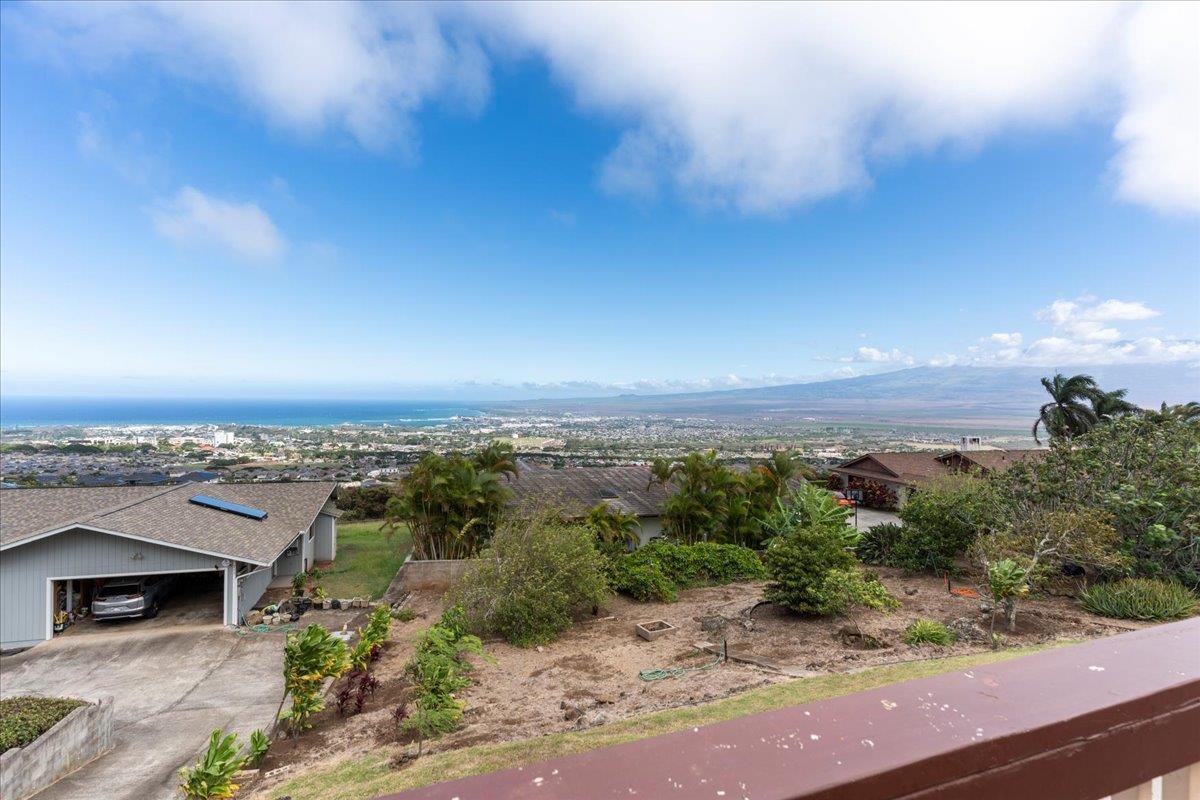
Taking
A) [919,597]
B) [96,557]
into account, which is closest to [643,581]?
[919,597]

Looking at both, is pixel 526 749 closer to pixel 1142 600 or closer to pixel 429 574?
pixel 1142 600

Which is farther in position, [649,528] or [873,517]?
[873,517]

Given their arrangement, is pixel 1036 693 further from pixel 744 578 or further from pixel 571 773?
pixel 744 578

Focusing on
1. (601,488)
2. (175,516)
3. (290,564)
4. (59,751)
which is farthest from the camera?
(601,488)

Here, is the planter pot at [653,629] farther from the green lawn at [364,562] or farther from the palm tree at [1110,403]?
the palm tree at [1110,403]

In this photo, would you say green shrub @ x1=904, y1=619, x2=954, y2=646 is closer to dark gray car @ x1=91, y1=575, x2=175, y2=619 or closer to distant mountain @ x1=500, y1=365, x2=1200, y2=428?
dark gray car @ x1=91, y1=575, x2=175, y2=619

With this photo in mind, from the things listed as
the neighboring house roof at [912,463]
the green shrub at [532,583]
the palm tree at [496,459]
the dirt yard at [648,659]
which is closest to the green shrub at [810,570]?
the dirt yard at [648,659]

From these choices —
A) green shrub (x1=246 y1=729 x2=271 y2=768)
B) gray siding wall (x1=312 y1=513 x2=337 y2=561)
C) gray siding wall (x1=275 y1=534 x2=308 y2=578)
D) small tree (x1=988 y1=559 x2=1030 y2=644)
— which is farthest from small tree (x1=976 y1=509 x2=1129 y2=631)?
gray siding wall (x1=312 y1=513 x2=337 y2=561)

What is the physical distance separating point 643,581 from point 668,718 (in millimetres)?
7916

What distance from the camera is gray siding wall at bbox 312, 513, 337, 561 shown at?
22.3m

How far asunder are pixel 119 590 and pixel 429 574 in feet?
25.3

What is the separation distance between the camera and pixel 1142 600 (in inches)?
426

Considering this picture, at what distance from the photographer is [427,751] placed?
23.4ft

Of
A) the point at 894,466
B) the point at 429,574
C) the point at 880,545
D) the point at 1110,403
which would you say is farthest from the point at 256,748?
the point at 1110,403
